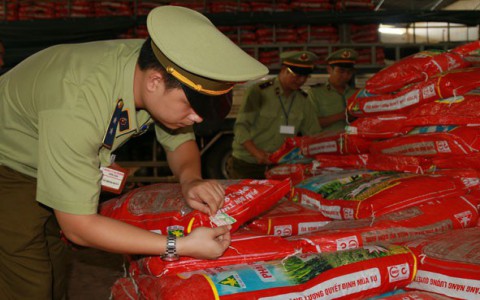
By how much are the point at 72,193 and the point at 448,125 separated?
4.99ft

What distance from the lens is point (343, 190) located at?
2.02 m

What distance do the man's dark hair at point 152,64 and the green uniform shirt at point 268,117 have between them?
2.41 m

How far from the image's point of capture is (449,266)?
133 cm

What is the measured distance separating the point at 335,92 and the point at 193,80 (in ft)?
10.3

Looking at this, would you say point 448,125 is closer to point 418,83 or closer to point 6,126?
point 418,83

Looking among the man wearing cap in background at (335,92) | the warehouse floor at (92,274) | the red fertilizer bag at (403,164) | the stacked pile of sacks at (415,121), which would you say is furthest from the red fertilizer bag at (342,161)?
the man wearing cap in background at (335,92)

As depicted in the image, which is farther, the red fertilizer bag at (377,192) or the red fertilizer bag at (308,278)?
the red fertilizer bag at (377,192)

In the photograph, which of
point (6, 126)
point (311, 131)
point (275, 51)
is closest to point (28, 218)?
point (6, 126)

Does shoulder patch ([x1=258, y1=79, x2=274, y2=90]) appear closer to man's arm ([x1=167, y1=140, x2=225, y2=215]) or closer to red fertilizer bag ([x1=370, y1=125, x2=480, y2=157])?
red fertilizer bag ([x1=370, y1=125, x2=480, y2=157])

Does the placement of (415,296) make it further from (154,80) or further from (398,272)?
(154,80)

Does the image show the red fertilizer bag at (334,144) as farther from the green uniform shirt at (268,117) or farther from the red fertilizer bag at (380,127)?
the green uniform shirt at (268,117)

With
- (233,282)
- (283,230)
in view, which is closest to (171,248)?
(233,282)

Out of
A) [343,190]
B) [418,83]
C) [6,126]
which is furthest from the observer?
[418,83]

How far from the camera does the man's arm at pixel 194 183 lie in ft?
4.98
